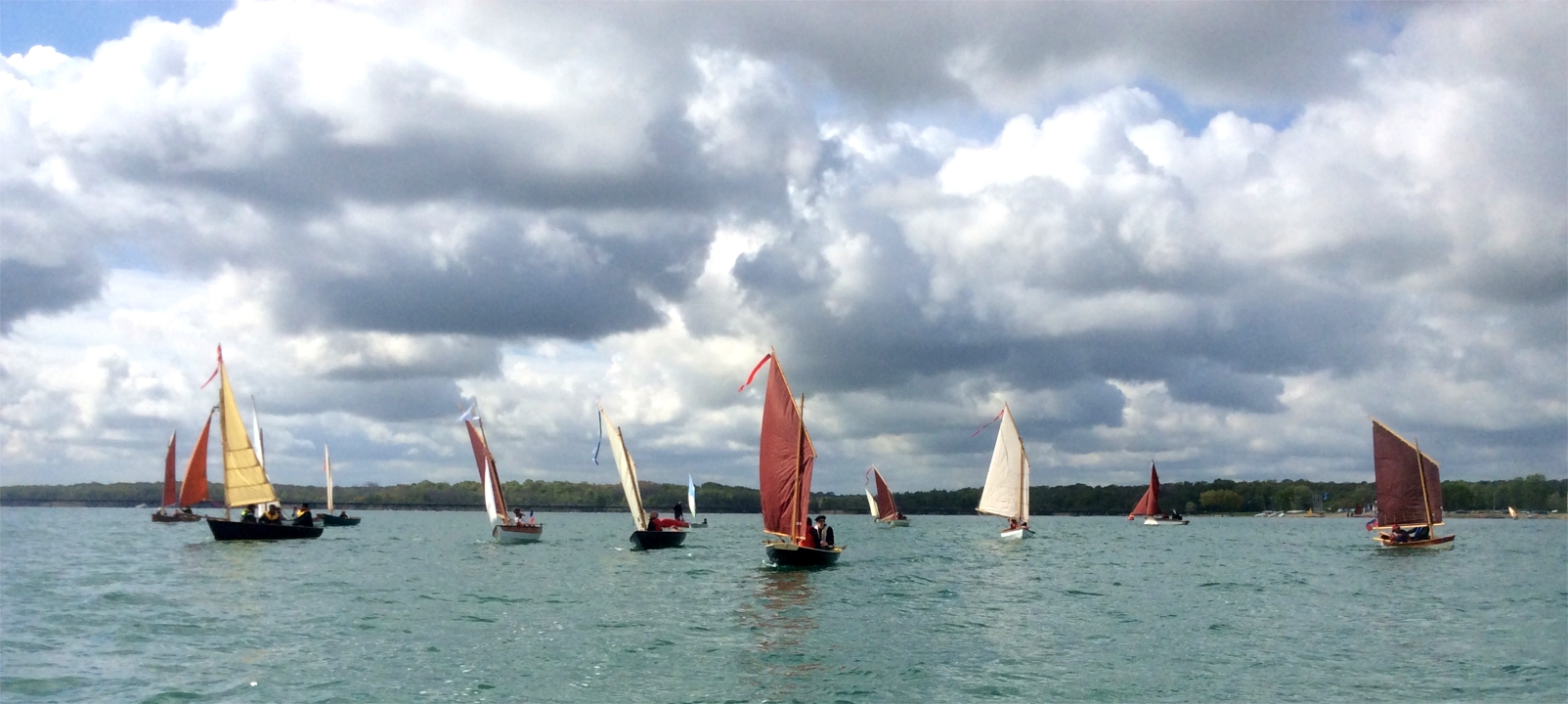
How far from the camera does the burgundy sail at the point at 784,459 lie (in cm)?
4975

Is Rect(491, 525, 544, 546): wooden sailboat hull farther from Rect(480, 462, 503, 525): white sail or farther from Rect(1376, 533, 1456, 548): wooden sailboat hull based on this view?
Rect(1376, 533, 1456, 548): wooden sailboat hull

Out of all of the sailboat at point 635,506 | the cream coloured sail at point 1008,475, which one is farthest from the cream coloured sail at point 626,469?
the cream coloured sail at point 1008,475

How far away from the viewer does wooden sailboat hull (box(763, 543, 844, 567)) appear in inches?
2015

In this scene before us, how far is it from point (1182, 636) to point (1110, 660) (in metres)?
5.35

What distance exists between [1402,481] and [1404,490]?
75 centimetres

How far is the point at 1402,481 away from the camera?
2753 inches

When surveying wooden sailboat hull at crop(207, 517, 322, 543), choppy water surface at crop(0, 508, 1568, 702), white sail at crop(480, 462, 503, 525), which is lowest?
choppy water surface at crop(0, 508, 1568, 702)

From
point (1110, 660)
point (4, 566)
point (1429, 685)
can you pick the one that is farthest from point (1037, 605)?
point (4, 566)

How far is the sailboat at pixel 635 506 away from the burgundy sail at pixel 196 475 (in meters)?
37.7

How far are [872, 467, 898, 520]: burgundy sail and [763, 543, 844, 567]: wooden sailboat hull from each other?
8335 cm

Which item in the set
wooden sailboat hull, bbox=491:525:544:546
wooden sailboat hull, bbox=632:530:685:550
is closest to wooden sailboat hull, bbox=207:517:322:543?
wooden sailboat hull, bbox=491:525:544:546

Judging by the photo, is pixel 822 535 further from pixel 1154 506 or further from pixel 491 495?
pixel 1154 506

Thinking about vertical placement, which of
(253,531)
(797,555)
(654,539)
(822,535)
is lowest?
(797,555)

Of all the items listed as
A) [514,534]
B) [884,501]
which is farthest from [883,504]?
[514,534]
